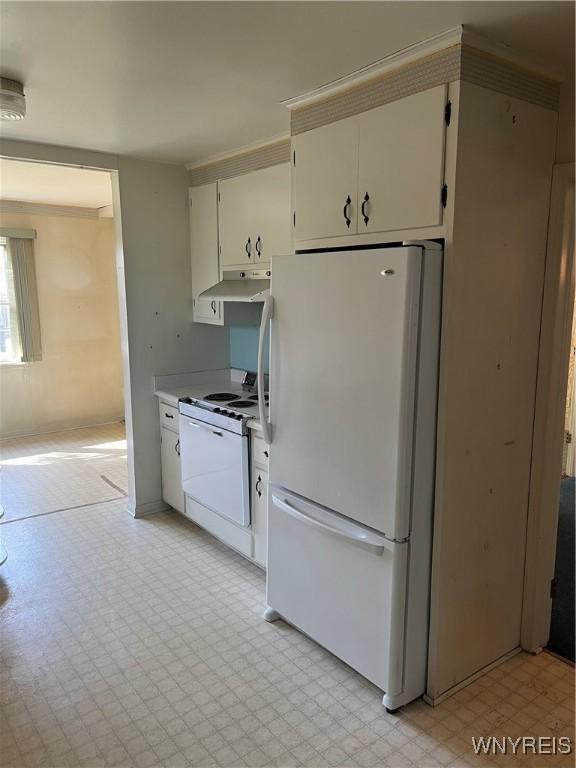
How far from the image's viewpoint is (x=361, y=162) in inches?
85.0

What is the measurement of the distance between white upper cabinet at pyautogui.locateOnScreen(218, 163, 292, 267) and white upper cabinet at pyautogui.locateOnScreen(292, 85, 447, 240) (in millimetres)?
537

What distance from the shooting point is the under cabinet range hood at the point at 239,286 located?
3.38 metres

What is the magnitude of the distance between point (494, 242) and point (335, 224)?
642mm

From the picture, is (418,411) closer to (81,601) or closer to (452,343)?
(452,343)

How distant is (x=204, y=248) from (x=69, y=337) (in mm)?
3085

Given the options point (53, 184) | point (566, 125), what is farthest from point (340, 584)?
point (53, 184)

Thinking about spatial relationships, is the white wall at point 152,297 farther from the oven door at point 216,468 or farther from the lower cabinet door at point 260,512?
the lower cabinet door at point 260,512

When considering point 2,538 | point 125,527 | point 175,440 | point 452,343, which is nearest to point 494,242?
point 452,343

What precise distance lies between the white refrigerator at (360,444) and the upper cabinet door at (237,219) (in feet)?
3.34

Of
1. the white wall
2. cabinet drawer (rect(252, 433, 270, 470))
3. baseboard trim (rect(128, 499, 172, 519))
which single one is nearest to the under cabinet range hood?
the white wall

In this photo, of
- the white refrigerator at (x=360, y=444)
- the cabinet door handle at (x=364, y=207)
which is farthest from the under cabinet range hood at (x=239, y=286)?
the cabinet door handle at (x=364, y=207)

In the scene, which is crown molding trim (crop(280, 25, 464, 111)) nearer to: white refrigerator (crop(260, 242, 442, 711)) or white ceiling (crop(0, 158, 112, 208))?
white refrigerator (crop(260, 242, 442, 711))

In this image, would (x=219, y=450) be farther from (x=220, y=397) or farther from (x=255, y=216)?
(x=255, y=216)

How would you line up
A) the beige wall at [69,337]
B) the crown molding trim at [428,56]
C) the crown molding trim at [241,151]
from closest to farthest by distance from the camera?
the crown molding trim at [428,56] < the crown molding trim at [241,151] < the beige wall at [69,337]
